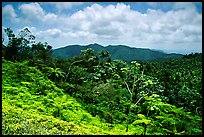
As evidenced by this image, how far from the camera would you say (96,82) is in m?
10.6

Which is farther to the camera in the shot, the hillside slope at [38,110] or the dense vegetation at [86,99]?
the dense vegetation at [86,99]

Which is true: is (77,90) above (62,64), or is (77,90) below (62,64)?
below

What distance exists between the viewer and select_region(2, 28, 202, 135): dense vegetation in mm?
4234

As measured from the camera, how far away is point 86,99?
9.41m

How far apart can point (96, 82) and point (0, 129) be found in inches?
296

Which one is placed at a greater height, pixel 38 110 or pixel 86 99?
pixel 38 110

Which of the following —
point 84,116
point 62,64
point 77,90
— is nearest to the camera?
point 84,116

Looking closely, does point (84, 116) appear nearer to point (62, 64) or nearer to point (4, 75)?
point (4, 75)

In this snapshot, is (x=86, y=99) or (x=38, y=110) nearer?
(x=38, y=110)

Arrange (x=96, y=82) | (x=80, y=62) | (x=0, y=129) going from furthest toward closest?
(x=80, y=62) → (x=96, y=82) → (x=0, y=129)

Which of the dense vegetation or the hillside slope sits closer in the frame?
the hillside slope

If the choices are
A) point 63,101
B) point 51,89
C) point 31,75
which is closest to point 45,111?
point 63,101

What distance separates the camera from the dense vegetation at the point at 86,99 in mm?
4234

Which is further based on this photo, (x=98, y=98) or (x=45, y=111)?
(x=98, y=98)
